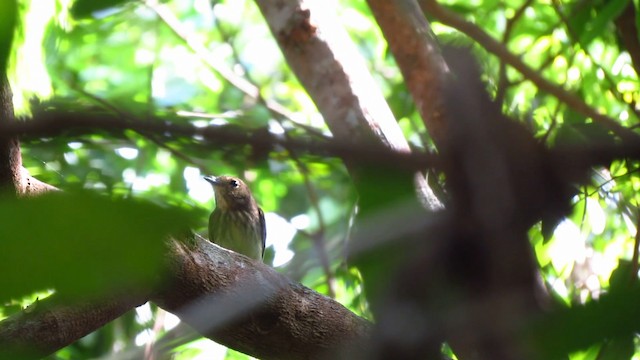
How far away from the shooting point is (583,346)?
464mm

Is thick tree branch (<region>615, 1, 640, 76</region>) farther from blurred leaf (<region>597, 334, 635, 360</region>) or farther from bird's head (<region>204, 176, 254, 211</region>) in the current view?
blurred leaf (<region>597, 334, 635, 360</region>)

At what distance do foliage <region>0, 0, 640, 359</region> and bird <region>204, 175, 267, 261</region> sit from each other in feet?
0.45

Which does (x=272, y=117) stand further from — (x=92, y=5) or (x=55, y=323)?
(x=92, y=5)

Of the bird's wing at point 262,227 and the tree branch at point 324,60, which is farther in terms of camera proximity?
the bird's wing at point 262,227

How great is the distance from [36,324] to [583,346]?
150cm

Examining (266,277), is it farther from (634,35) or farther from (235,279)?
(634,35)

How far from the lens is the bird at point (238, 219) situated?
15.5 ft

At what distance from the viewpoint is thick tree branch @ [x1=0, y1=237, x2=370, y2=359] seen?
5.97 ft

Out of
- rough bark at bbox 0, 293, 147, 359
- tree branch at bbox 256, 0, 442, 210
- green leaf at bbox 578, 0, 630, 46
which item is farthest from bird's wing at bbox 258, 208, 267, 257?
green leaf at bbox 578, 0, 630, 46

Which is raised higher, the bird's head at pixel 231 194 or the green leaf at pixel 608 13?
the bird's head at pixel 231 194

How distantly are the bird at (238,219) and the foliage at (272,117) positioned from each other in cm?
14

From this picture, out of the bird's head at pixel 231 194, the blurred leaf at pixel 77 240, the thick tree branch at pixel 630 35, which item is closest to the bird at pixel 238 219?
the bird's head at pixel 231 194

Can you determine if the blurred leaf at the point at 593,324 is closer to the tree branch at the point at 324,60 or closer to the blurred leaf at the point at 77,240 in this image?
the blurred leaf at the point at 77,240

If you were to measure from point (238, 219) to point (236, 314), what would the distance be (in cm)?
277
